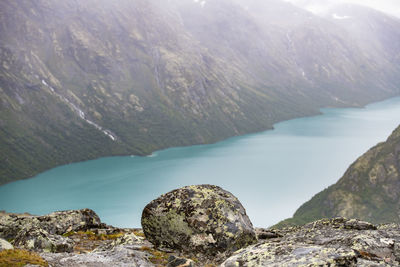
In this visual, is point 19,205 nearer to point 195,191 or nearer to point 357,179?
point 357,179

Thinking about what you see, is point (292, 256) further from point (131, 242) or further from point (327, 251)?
point (131, 242)

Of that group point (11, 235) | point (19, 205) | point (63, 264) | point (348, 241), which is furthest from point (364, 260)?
point (19, 205)

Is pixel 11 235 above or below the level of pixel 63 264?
above

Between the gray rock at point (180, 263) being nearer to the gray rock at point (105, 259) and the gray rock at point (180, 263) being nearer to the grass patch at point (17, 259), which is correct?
the gray rock at point (105, 259)

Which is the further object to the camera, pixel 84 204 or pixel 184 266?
pixel 84 204

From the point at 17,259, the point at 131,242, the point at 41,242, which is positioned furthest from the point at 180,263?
the point at 41,242

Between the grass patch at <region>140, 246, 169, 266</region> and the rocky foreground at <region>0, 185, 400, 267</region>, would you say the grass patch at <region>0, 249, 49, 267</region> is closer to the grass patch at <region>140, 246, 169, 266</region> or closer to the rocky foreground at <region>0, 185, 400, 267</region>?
the rocky foreground at <region>0, 185, 400, 267</region>

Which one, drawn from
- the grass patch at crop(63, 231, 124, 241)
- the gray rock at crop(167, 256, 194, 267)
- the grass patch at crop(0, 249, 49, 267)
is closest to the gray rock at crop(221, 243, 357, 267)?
the gray rock at crop(167, 256, 194, 267)

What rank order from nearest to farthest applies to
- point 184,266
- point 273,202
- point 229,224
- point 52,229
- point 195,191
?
1. point 184,266
2. point 229,224
3. point 195,191
4. point 52,229
5. point 273,202
